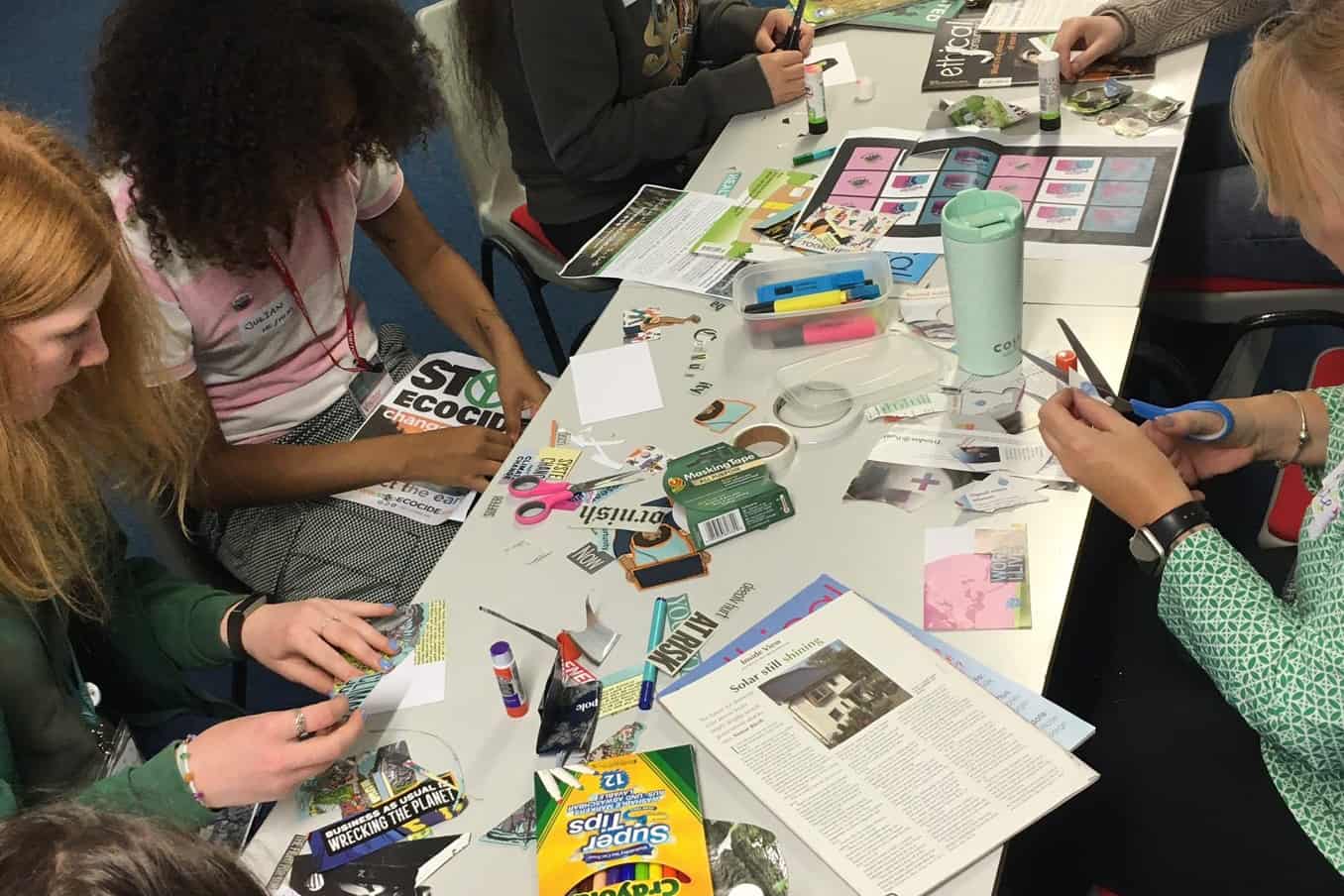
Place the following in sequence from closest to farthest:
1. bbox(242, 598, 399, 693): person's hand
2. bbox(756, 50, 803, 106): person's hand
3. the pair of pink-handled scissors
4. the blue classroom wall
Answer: bbox(242, 598, 399, 693): person's hand < the pair of pink-handled scissors < bbox(756, 50, 803, 106): person's hand < the blue classroom wall

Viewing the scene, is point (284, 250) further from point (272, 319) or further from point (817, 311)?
point (817, 311)

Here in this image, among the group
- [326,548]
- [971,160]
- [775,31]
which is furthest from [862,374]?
[775,31]

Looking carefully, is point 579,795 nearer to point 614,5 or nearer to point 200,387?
point 200,387

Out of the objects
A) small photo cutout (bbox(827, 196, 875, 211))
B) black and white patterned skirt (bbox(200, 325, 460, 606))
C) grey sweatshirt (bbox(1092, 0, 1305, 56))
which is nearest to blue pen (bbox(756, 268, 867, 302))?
small photo cutout (bbox(827, 196, 875, 211))

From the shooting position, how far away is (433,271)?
6.84 ft

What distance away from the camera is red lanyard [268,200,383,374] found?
5.67ft

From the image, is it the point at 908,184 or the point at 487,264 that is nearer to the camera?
the point at 908,184

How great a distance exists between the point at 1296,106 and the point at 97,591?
4.44 ft

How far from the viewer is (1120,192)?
1655mm

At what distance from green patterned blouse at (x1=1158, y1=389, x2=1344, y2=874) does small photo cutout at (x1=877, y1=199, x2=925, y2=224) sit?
2.33ft

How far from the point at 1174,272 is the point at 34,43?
15.0 feet

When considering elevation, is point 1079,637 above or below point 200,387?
below

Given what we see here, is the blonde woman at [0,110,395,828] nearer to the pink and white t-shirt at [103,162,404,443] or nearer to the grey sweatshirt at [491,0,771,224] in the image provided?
the pink and white t-shirt at [103,162,404,443]

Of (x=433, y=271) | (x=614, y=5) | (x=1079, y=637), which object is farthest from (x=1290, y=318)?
(x=433, y=271)
